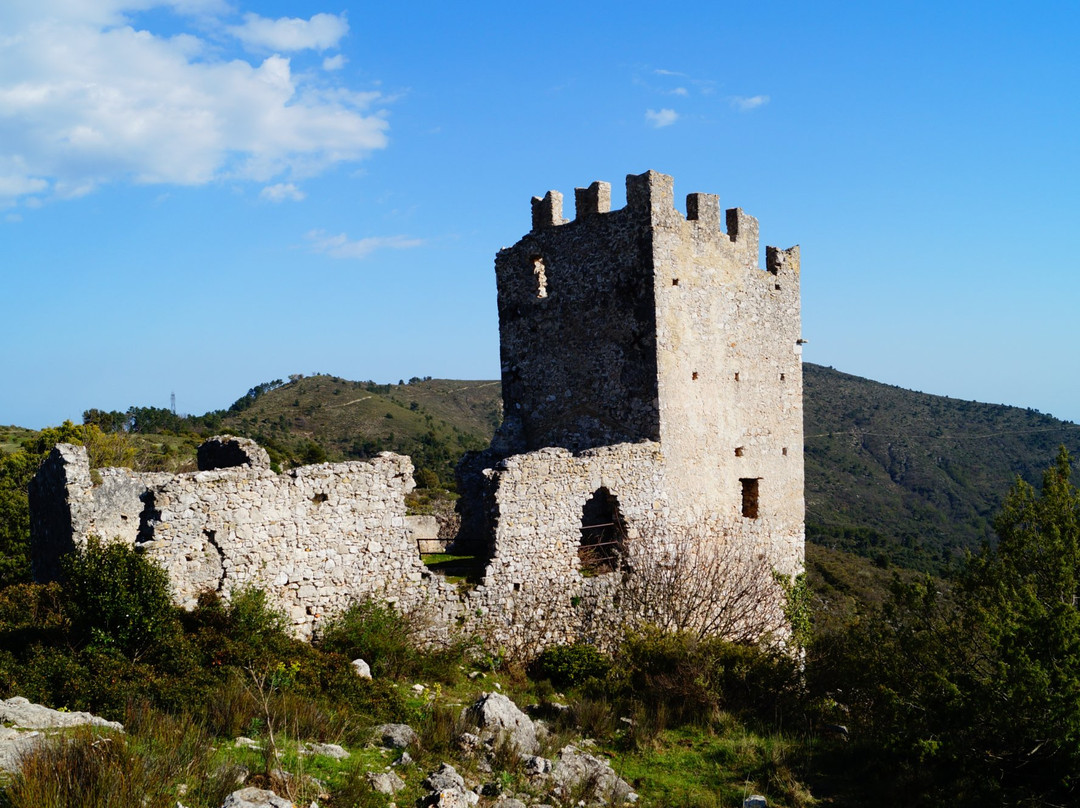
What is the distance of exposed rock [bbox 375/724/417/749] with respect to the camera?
7.91 metres

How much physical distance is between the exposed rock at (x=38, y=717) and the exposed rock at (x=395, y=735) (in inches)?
88.8

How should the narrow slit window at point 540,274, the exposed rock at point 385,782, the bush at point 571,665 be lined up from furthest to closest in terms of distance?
the narrow slit window at point 540,274, the bush at point 571,665, the exposed rock at point 385,782

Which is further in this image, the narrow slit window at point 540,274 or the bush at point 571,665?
the narrow slit window at point 540,274

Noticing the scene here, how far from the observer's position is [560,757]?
8.53 meters

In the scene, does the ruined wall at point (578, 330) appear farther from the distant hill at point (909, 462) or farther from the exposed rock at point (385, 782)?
the distant hill at point (909, 462)

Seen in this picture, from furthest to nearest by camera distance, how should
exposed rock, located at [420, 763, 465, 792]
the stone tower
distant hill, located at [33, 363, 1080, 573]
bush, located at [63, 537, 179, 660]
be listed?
1. distant hill, located at [33, 363, 1080, 573]
2. the stone tower
3. bush, located at [63, 537, 179, 660]
4. exposed rock, located at [420, 763, 465, 792]

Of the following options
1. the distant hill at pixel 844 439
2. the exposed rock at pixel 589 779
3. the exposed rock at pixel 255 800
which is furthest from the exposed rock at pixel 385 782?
the distant hill at pixel 844 439

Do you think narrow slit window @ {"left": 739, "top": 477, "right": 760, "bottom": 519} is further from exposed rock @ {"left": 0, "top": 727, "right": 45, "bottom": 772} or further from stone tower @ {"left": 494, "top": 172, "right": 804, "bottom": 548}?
exposed rock @ {"left": 0, "top": 727, "right": 45, "bottom": 772}

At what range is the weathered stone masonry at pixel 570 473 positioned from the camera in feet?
31.0

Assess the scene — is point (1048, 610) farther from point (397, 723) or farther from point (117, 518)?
point (117, 518)

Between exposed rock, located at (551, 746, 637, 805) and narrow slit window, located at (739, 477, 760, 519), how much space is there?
23.9 ft

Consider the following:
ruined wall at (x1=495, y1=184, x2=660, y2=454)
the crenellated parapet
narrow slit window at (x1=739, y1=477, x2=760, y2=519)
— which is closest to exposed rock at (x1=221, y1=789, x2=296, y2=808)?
ruined wall at (x1=495, y1=184, x2=660, y2=454)

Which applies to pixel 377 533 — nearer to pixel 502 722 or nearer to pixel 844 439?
pixel 502 722

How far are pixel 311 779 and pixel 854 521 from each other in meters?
49.3
